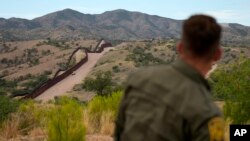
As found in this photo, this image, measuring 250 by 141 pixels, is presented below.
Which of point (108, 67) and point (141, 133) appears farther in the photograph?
point (108, 67)

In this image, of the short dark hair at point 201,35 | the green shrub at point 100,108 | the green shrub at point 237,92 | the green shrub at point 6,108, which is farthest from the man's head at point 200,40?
the green shrub at point 6,108

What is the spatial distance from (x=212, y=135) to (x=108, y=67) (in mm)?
53958

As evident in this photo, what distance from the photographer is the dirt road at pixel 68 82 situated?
40.9m

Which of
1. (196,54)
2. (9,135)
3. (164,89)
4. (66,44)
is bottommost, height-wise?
(66,44)

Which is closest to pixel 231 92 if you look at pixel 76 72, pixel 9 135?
pixel 9 135

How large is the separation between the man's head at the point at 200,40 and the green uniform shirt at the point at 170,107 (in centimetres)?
7

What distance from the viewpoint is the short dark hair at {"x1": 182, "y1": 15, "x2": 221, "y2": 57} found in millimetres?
2904

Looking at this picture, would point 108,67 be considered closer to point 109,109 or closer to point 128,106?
point 109,109

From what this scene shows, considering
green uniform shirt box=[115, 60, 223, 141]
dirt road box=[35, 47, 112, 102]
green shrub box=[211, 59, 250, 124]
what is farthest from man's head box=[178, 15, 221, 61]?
dirt road box=[35, 47, 112, 102]

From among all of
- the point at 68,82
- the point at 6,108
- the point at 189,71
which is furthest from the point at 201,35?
the point at 68,82

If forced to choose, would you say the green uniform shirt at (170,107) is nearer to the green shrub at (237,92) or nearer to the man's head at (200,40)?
the man's head at (200,40)

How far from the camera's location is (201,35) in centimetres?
290

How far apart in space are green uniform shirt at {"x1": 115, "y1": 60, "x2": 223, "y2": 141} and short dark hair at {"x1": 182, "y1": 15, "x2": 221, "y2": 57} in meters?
0.13

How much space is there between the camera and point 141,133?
2953 mm
